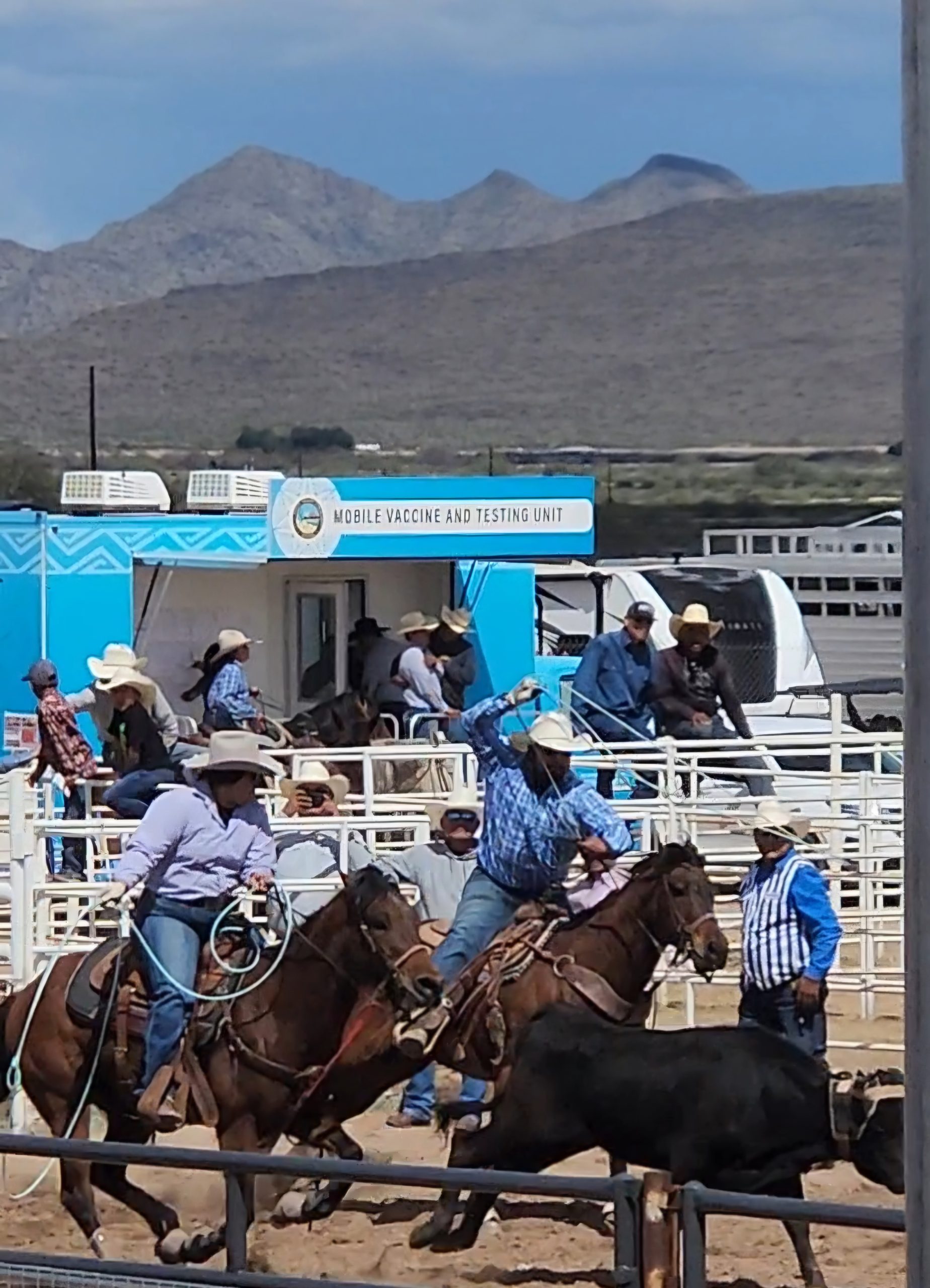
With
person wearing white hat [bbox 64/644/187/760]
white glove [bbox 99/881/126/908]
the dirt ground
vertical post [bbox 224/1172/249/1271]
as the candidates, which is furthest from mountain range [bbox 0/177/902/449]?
vertical post [bbox 224/1172/249/1271]

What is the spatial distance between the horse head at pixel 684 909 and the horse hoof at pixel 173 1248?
1.63 meters

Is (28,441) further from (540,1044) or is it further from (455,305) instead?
(540,1044)

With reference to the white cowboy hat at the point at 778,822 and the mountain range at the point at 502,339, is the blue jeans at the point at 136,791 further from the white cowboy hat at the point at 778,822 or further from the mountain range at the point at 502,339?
the mountain range at the point at 502,339

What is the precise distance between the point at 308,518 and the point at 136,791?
418 centimetres

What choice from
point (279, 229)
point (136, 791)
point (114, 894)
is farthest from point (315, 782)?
point (279, 229)

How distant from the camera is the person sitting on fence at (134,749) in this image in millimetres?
9469

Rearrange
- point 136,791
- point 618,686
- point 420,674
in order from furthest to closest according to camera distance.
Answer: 1. point 420,674
2. point 618,686
3. point 136,791

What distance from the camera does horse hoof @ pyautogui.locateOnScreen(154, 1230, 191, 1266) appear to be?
6223 millimetres

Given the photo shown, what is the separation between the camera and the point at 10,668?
1255 centimetres

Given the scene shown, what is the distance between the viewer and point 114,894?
20.6 ft

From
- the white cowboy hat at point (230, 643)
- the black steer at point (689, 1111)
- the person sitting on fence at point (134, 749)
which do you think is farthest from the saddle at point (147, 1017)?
the white cowboy hat at point (230, 643)

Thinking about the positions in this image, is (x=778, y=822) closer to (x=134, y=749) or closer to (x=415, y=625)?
(x=134, y=749)

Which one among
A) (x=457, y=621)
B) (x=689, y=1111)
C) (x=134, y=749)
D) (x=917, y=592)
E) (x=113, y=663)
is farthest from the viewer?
(x=457, y=621)

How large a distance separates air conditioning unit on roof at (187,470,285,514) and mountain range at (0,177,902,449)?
1322 inches
